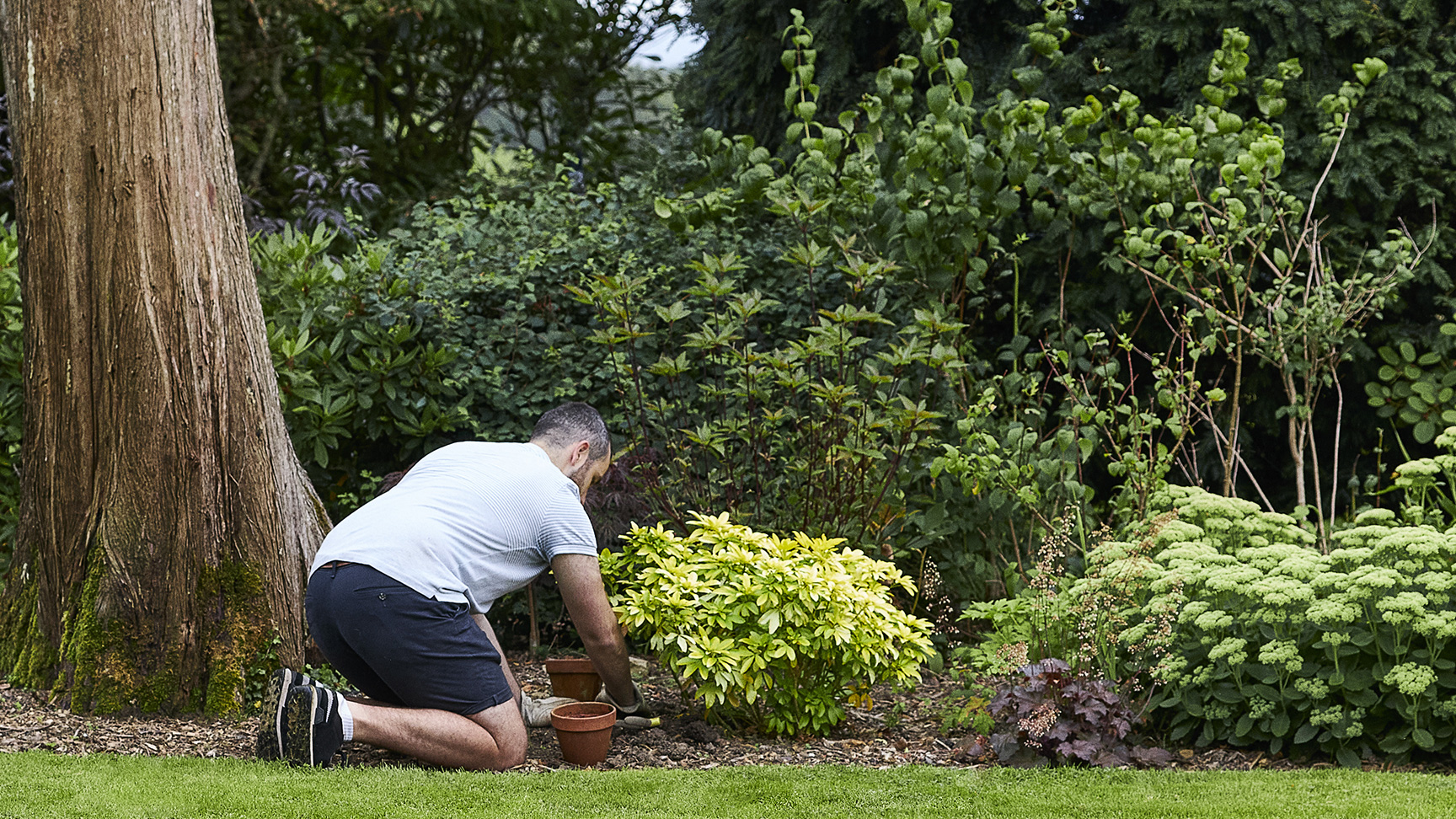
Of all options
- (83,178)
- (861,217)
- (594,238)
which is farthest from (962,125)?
(83,178)

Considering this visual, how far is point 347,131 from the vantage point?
11.6 meters

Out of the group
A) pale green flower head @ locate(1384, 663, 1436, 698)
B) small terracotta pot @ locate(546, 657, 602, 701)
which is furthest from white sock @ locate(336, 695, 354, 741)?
pale green flower head @ locate(1384, 663, 1436, 698)

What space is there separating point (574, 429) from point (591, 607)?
0.67 metres

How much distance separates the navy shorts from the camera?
3520mm

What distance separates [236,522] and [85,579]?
1.91ft

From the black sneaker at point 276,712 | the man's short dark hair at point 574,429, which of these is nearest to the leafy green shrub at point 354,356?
the man's short dark hair at point 574,429

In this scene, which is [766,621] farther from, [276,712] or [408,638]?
[276,712]

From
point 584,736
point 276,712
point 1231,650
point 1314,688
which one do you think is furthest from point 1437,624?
point 276,712

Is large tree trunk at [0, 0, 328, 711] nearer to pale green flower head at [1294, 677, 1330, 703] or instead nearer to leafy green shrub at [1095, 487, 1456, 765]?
leafy green shrub at [1095, 487, 1456, 765]

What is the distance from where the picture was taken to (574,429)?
13.3 ft

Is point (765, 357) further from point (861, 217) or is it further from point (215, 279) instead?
point (215, 279)

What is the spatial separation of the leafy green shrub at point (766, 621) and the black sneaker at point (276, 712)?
3.46 feet

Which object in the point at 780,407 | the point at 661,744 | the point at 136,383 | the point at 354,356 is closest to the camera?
the point at 661,744

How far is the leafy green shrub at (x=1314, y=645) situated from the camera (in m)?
3.55
